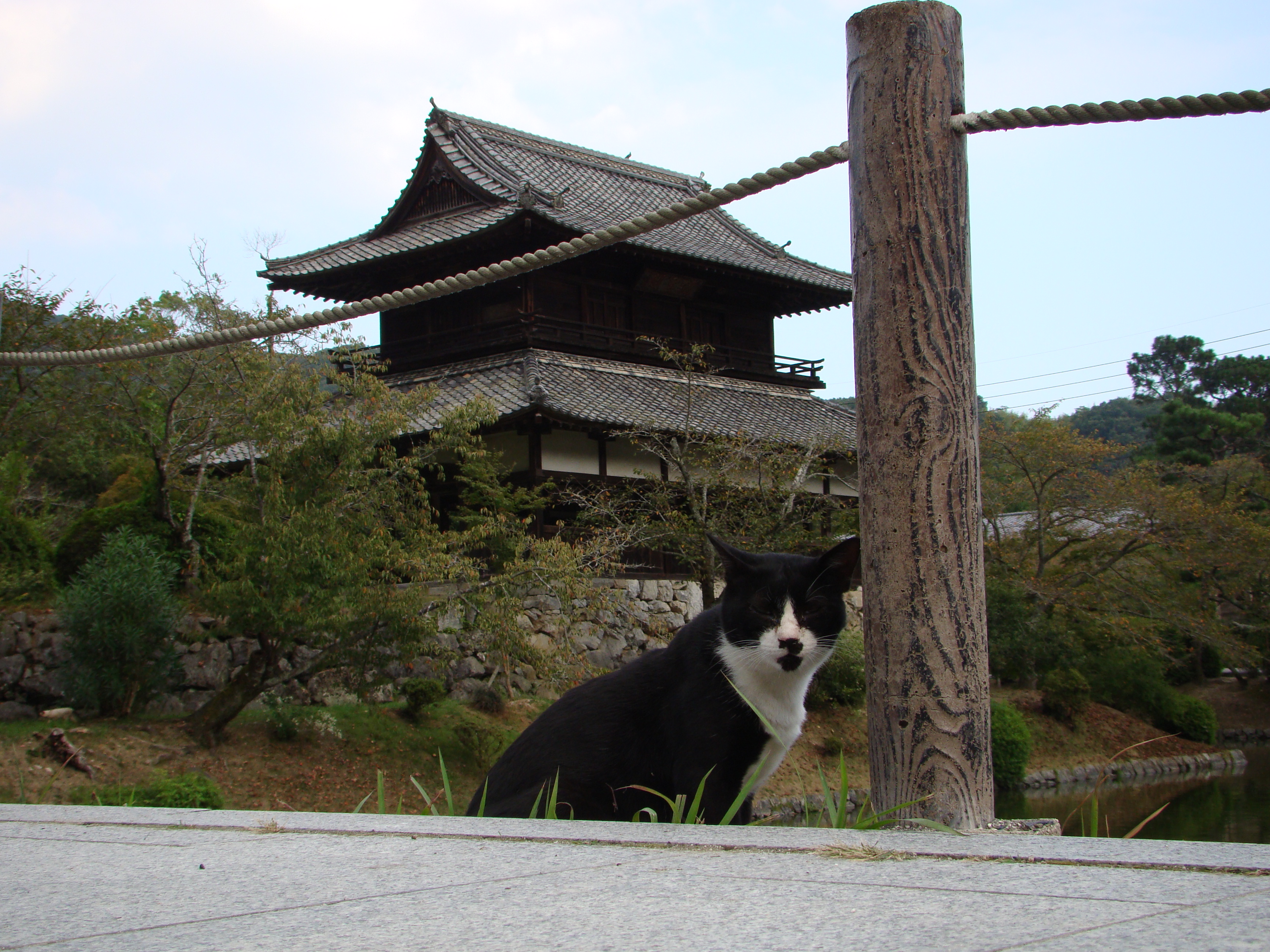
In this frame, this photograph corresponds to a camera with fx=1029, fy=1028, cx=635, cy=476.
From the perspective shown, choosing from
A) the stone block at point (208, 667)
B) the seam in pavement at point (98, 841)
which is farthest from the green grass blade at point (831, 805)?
the stone block at point (208, 667)

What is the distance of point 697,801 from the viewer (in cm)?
278

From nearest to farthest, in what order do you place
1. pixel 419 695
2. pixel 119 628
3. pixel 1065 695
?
1. pixel 119 628
2. pixel 419 695
3. pixel 1065 695

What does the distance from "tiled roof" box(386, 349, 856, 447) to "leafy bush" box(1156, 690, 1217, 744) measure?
8.31 m

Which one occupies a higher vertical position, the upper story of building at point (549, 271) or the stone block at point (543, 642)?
the upper story of building at point (549, 271)

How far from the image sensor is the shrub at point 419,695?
43.3ft

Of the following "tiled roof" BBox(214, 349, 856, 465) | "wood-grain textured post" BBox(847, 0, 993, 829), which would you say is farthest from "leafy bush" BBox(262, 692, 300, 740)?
"wood-grain textured post" BBox(847, 0, 993, 829)

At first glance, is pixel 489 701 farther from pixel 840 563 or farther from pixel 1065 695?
pixel 840 563

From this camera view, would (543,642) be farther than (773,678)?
Yes

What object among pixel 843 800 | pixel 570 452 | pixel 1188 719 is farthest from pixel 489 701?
pixel 1188 719

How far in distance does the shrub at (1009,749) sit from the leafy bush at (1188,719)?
5.28 meters

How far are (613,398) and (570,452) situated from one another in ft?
3.68

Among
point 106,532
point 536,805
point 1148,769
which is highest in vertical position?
point 106,532

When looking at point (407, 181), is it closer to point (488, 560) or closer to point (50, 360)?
point (488, 560)

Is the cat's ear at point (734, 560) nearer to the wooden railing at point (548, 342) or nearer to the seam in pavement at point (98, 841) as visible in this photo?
the seam in pavement at point (98, 841)
